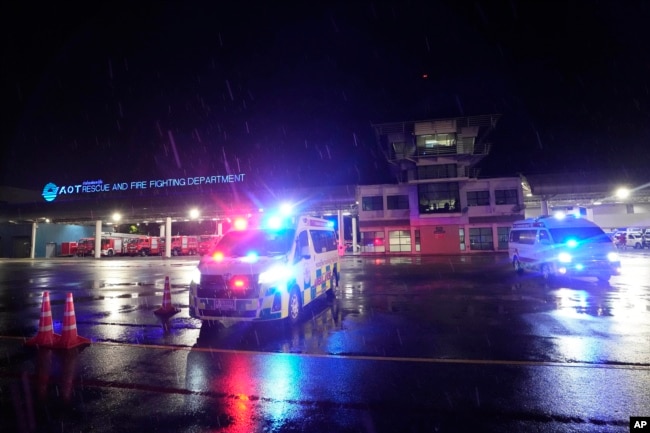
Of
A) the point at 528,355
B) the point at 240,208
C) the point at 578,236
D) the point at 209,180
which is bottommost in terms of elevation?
the point at 528,355

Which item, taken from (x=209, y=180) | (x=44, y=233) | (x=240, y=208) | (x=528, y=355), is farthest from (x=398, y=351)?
(x=44, y=233)

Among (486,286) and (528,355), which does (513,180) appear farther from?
(528,355)

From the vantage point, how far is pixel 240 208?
37875 millimetres

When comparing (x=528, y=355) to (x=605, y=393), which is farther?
(x=528, y=355)

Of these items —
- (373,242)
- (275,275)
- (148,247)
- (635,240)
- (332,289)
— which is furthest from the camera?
(148,247)

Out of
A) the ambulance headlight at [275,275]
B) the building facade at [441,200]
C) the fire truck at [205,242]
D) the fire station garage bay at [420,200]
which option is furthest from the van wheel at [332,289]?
the fire truck at [205,242]

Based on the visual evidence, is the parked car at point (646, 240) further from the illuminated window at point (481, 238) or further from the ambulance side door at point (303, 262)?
the ambulance side door at point (303, 262)

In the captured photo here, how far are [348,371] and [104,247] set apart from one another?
48.9m

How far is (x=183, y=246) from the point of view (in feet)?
145

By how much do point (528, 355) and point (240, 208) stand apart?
3483 centimetres

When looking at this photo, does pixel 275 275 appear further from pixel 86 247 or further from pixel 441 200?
pixel 86 247

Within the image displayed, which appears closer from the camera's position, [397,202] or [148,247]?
[397,202]

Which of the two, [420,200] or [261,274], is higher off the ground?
[420,200]

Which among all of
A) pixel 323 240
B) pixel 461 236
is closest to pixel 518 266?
pixel 323 240
